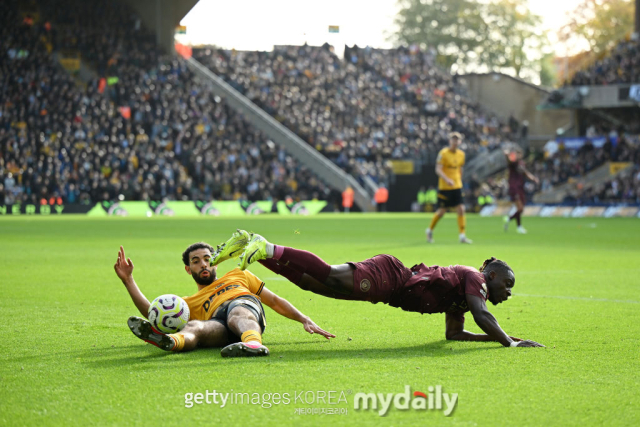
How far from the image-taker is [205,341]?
6254mm

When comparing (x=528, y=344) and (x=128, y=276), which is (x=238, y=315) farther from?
(x=528, y=344)

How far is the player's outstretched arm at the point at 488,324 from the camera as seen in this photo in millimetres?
6207

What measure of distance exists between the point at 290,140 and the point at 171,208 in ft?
31.6

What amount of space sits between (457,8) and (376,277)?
8536 centimetres

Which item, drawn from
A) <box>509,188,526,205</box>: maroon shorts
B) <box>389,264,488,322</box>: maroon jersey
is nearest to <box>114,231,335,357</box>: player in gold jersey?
<box>389,264,488,322</box>: maroon jersey

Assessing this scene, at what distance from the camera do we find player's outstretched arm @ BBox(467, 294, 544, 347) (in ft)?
20.4

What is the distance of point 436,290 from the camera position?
256 inches

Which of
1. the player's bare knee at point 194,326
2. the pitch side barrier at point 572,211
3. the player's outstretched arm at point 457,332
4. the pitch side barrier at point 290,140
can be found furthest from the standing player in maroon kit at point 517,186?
the pitch side barrier at point 290,140

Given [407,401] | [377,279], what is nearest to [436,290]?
[377,279]

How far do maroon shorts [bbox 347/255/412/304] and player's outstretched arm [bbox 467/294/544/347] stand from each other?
0.58 metres

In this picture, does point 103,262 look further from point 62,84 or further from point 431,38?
point 431,38

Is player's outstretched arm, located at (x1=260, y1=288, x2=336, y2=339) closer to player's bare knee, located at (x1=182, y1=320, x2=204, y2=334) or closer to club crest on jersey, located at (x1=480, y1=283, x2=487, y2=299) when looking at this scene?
player's bare knee, located at (x1=182, y1=320, x2=204, y2=334)

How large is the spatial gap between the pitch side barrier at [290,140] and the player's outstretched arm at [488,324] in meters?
39.3

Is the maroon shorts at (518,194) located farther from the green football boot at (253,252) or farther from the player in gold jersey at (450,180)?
the green football boot at (253,252)
